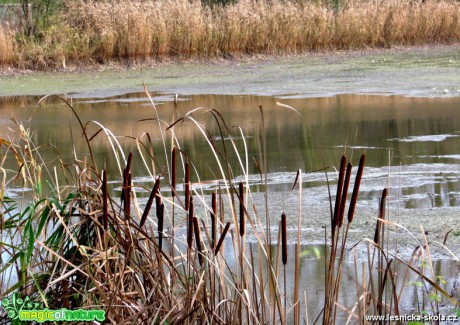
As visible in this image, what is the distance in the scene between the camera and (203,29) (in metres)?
20.2

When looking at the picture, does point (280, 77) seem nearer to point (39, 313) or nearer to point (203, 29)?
point (203, 29)

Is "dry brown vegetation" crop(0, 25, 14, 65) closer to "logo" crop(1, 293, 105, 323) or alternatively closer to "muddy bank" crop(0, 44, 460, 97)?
"muddy bank" crop(0, 44, 460, 97)

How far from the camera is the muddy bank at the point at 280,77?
14.9m

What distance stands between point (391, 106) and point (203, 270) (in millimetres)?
9412

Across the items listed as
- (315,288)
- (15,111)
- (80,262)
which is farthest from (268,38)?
(80,262)

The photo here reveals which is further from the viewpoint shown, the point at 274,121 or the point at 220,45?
the point at 220,45

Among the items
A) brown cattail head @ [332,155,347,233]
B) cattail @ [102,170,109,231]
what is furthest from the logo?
brown cattail head @ [332,155,347,233]

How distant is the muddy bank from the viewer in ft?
48.8

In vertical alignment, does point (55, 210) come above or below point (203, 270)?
above

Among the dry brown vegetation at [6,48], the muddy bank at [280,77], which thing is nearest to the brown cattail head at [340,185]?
the muddy bank at [280,77]

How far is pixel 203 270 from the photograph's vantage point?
3.20 metres

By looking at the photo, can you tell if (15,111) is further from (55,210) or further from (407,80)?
(55,210)

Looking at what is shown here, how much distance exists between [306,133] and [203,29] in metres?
10.5

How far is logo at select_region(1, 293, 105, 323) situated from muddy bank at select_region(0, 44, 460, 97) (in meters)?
10.8
